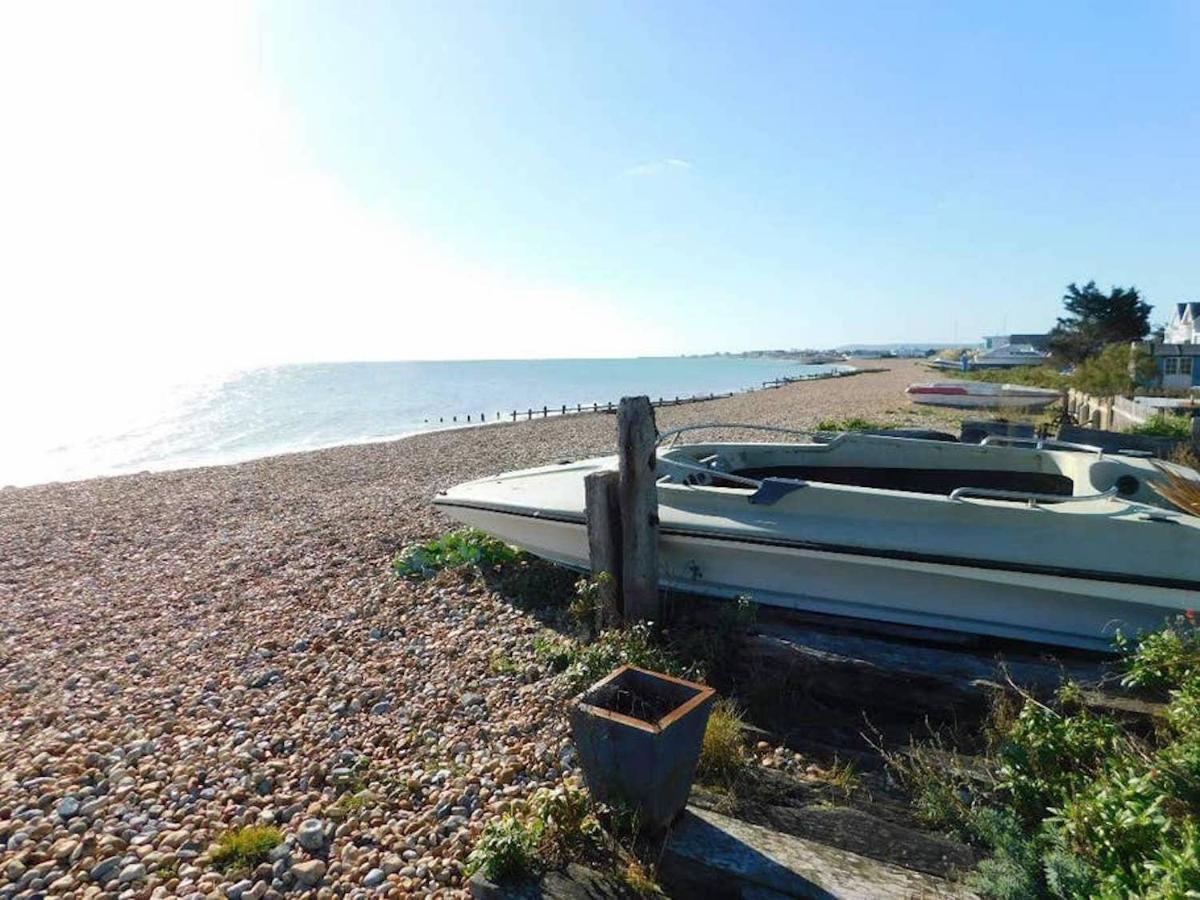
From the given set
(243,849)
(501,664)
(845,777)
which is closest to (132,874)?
(243,849)

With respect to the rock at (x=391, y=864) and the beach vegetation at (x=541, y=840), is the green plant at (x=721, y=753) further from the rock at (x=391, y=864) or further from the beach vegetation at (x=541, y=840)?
the rock at (x=391, y=864)

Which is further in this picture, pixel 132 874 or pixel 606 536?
pixel 606 536

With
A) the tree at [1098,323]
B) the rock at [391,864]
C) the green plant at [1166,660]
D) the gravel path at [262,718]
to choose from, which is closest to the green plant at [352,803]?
the gravel path at [262,718]

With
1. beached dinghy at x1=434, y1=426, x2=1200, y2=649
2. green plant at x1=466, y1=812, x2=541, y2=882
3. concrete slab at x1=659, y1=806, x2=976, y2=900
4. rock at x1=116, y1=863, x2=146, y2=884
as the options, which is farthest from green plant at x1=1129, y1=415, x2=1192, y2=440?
rock at x1=116, y1=863, x2=146, y2=884

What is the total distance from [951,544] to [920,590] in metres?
0.38

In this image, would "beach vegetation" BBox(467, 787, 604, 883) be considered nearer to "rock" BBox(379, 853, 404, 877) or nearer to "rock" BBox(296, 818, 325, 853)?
"rock" BBox(379, 853, 404, 877)

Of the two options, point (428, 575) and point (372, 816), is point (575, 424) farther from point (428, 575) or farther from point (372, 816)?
point (372, 816)

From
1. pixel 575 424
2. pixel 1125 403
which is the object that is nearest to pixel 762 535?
pixel 1125 403

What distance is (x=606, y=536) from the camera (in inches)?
194

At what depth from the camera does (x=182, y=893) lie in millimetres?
2953

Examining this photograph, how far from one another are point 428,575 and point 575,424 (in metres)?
23.4

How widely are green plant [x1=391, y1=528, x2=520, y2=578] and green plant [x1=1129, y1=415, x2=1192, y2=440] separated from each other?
11082 mm

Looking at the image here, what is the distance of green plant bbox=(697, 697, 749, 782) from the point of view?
131 inches

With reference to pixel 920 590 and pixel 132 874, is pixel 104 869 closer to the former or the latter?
pixel 132 874
